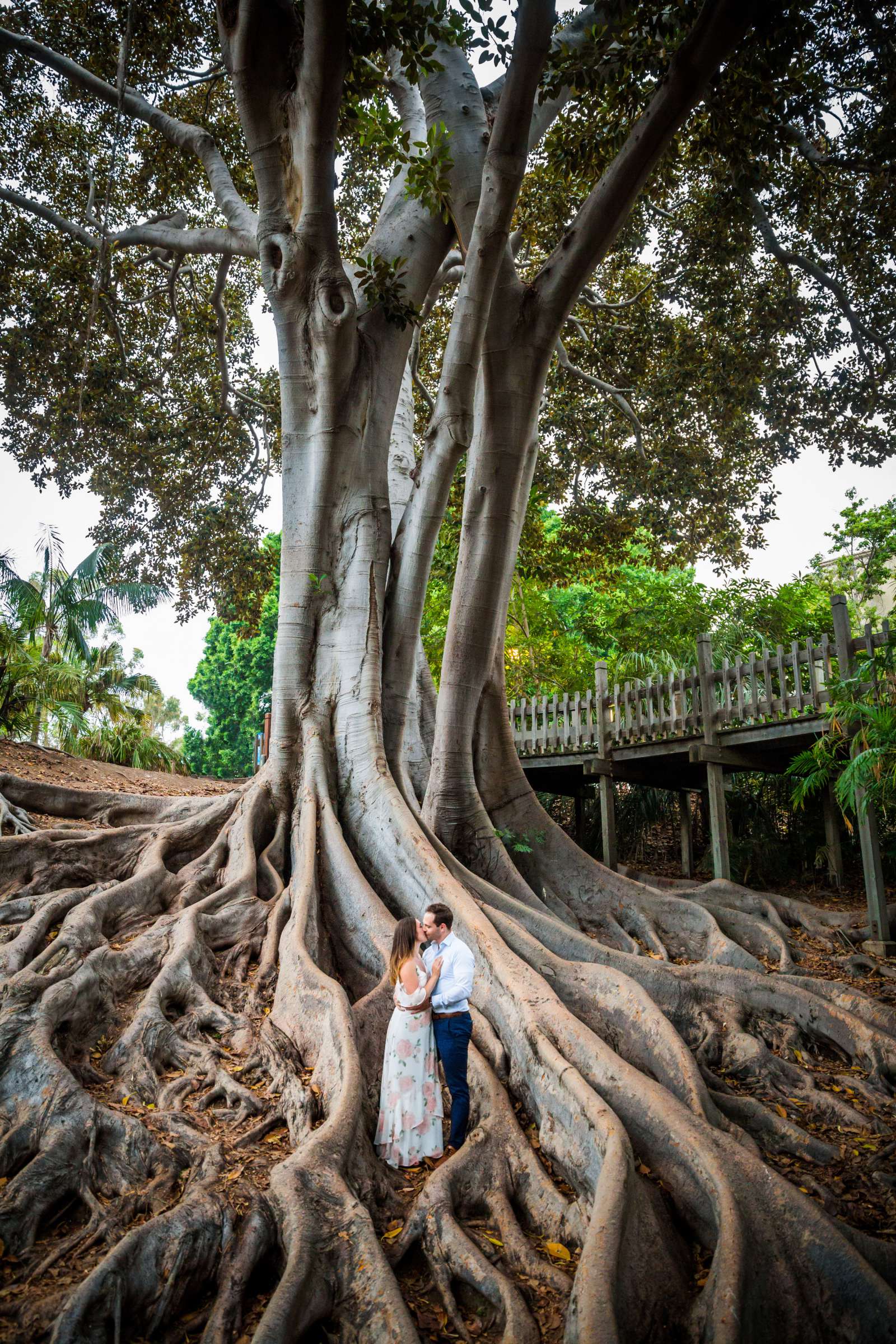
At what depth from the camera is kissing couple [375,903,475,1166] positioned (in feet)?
12.0

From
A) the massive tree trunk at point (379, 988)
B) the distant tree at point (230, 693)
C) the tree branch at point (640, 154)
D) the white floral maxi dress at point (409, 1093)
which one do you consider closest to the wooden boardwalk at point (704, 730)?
the massive tree trunk at point (379, 988)

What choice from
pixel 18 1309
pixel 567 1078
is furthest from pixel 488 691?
pixel 18 1309

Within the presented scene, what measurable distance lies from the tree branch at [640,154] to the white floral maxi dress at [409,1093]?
5032 millimetres

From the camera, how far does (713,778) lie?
9469 millimetres

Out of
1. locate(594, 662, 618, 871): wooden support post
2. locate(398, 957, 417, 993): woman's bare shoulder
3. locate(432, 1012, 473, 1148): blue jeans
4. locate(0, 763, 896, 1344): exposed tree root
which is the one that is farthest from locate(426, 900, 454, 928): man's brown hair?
locate(594, 662, 618, 871): wooden support post

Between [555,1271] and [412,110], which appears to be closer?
[555,1271]

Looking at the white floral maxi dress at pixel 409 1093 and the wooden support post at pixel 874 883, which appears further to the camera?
the wooden support post at pixel 874 883

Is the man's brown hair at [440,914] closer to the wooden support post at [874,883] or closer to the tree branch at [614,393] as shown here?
the wooden support post at [874,883]

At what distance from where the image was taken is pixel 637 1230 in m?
2.97

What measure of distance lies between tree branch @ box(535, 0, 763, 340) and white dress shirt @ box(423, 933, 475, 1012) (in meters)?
4.80

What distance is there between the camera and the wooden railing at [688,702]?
843 centimetres

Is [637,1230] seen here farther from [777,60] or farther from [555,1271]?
[777,60]

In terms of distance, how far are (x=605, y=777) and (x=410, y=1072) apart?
764 centimetres

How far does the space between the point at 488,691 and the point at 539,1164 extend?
4.39m
